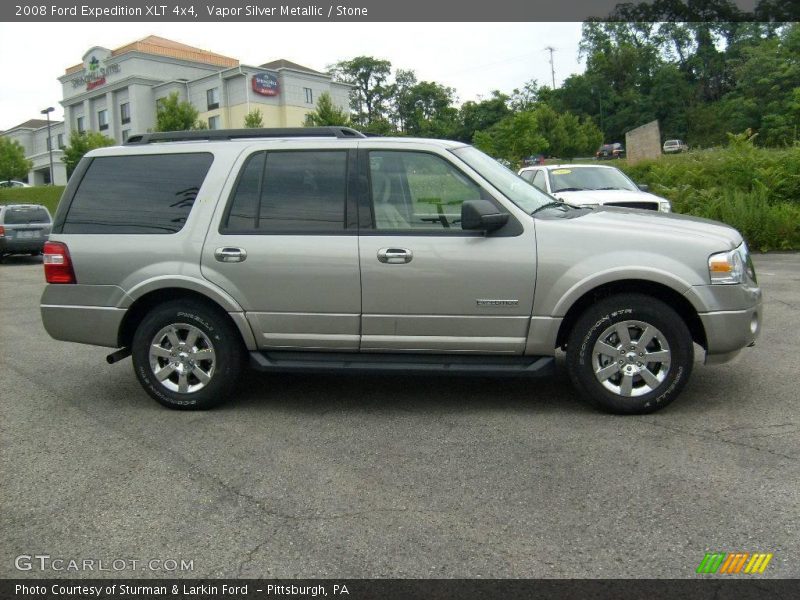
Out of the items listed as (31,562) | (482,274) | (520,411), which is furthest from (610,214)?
(31,562)

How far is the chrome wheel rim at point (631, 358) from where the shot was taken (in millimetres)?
5039

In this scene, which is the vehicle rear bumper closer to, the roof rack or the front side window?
the roof rack

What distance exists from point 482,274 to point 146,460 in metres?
2.43

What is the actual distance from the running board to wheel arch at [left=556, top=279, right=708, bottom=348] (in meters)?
0.31

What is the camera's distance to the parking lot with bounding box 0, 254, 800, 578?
330 cm

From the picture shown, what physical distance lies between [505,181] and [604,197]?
6820 mm

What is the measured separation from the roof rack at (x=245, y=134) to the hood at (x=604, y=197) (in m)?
6.82

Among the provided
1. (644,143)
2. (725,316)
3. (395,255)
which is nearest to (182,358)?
(395,255)

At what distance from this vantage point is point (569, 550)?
10.8ft

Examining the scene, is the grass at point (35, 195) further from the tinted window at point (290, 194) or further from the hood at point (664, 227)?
the hood at point (664, 227)

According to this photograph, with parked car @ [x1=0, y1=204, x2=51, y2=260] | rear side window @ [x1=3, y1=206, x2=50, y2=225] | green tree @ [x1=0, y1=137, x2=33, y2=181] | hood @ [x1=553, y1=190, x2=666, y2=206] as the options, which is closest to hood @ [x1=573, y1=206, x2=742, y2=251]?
hood @ [x1=553, y1=190, x2=666, y2=206]

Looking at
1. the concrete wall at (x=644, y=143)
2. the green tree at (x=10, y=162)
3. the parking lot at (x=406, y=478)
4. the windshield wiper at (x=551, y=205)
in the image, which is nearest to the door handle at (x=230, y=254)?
the parking lot at (x=406, y=478)

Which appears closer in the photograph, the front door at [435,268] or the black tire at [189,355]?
the front door at [435,268]

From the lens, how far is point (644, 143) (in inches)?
1045
